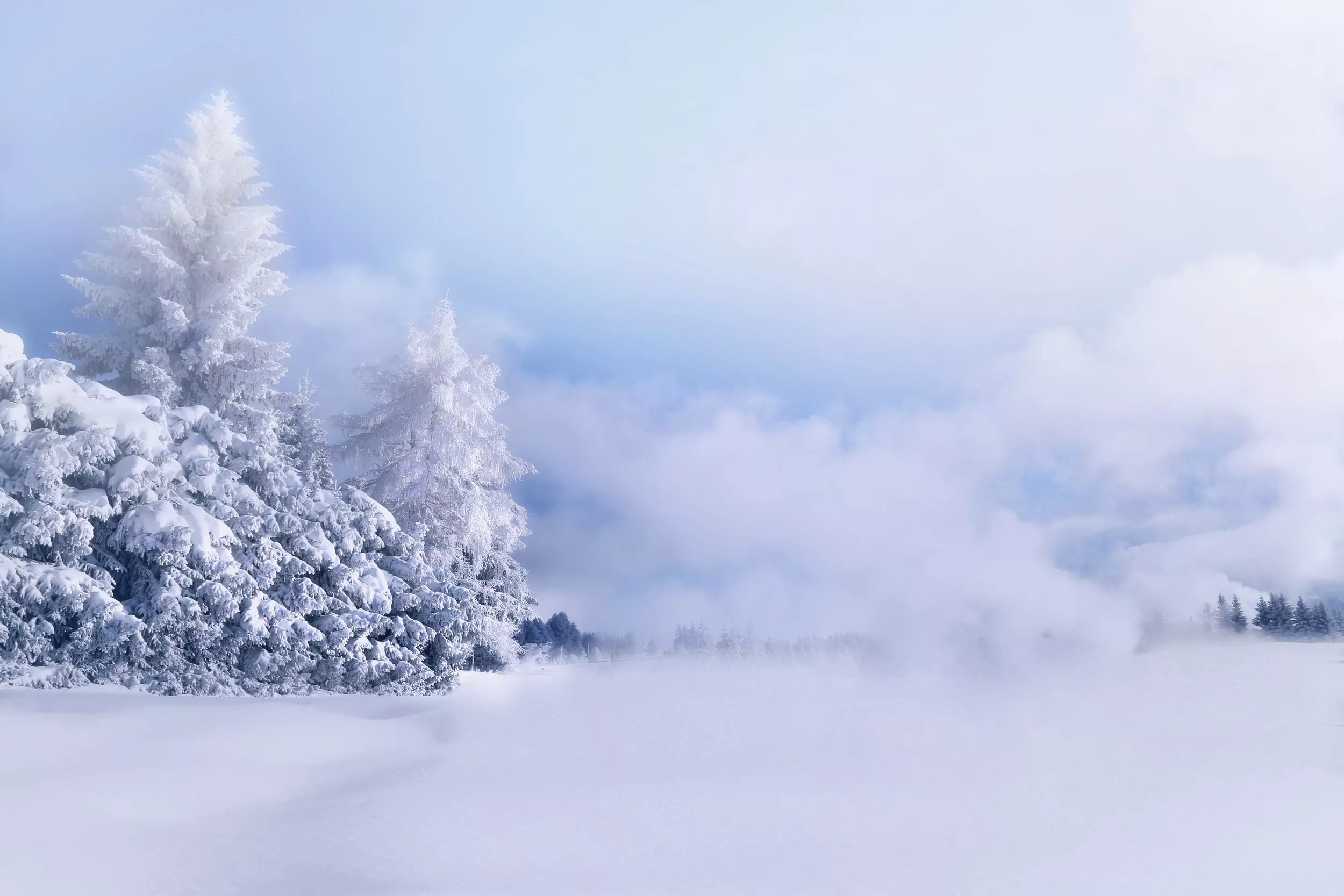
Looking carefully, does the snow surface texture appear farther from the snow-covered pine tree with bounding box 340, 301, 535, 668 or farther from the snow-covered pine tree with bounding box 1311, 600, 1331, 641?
the snow-covered pine tree with bounding box 340, 301, 535, 668

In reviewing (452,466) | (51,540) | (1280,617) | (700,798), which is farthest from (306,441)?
(1280,617)

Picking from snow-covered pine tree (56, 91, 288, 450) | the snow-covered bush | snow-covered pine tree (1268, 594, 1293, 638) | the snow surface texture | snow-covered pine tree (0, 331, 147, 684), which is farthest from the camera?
snow-covered pine tree (56, 91, 288, 450)

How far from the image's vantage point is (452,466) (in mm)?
22859

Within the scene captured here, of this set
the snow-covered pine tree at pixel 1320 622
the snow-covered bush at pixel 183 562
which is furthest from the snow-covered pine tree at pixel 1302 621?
the snow-covered bush at pixel 183 562

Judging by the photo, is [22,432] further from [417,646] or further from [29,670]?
[417,646]

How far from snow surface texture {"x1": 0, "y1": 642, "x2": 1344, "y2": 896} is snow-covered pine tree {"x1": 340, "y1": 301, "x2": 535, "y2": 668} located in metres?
7.46

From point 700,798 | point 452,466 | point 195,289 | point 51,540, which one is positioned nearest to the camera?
point 700,798

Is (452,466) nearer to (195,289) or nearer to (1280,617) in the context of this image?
(195,289)

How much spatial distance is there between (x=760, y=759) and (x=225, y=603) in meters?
10.5

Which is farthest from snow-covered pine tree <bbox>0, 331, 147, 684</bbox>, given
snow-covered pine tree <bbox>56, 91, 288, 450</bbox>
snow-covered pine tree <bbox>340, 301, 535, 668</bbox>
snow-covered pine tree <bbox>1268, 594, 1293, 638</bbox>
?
snow-covered pine tree <bbox>1268, 594, 1293, 638</bbox>

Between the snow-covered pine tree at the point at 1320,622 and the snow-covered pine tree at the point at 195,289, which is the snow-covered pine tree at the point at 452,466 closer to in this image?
the snow-covered pine tree at the point at 195,289

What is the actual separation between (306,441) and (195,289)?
447 cm

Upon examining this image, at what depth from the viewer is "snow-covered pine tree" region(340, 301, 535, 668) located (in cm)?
2239

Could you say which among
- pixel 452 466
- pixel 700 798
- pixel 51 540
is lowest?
pixel 700 798
